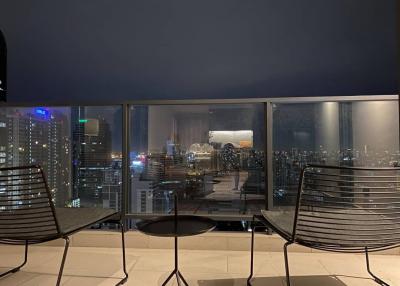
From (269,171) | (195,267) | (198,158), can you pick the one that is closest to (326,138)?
(269,171)

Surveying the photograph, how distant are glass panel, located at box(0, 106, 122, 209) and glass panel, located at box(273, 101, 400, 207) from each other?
139 centimetres

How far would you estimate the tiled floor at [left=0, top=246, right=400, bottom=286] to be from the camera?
201 centimetres

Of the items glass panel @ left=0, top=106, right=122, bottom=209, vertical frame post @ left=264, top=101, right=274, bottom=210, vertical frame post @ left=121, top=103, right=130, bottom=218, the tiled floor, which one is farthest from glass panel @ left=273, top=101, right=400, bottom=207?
glass panel @ left=0, top=106, right=122, bottom=209

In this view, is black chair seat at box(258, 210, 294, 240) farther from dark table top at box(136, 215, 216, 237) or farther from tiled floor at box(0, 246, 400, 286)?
tiled floor at box(0, 246, 400, 286)

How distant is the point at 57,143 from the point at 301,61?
2.39 meters

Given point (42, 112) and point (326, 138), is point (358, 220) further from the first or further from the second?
point (42, 112)

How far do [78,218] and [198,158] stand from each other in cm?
115

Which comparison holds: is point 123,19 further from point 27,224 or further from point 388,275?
point 388,275

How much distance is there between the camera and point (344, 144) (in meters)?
2.64

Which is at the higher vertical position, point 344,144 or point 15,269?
point 344,144

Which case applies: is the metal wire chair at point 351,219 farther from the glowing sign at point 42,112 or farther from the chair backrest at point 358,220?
the glowing sign at point 42,112

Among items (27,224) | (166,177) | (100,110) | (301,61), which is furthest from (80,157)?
(301,61)

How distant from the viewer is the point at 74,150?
2.85 meters

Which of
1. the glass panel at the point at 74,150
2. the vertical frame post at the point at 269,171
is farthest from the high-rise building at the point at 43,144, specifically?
the vertical frame post at the point at 269,171
